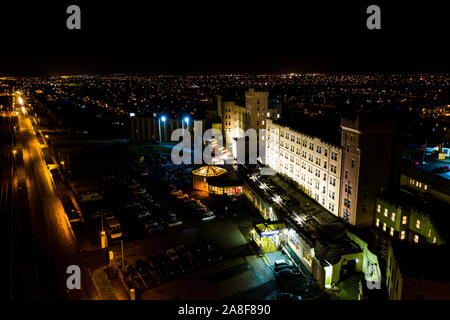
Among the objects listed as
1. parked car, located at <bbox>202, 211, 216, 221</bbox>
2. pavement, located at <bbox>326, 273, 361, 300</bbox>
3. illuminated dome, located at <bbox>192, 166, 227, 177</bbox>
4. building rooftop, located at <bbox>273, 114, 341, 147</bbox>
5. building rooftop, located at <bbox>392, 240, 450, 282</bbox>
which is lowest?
pavement, located at <bbox>326, 273, 361, 300</bbox>

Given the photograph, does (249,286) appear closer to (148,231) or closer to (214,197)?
(148,231)

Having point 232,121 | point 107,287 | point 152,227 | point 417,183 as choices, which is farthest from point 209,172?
point 417,183

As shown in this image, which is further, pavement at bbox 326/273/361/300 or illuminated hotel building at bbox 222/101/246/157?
illuminated hotel building at bbox 222/101/246/157

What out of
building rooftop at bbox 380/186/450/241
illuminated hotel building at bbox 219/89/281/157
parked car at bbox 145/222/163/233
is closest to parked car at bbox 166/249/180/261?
parked car at bbox 145/222/163/233

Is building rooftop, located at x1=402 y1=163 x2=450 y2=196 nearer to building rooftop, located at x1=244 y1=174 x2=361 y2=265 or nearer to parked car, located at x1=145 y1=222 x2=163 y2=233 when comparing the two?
building rooftop, located at x1=244 y1=174 x2=361 y2=265

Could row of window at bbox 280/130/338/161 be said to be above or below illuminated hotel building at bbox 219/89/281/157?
below

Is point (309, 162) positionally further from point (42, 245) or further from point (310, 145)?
point (42, 245)

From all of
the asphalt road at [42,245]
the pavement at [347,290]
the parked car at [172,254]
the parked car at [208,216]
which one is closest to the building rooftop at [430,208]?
the pavement at [347,290]
